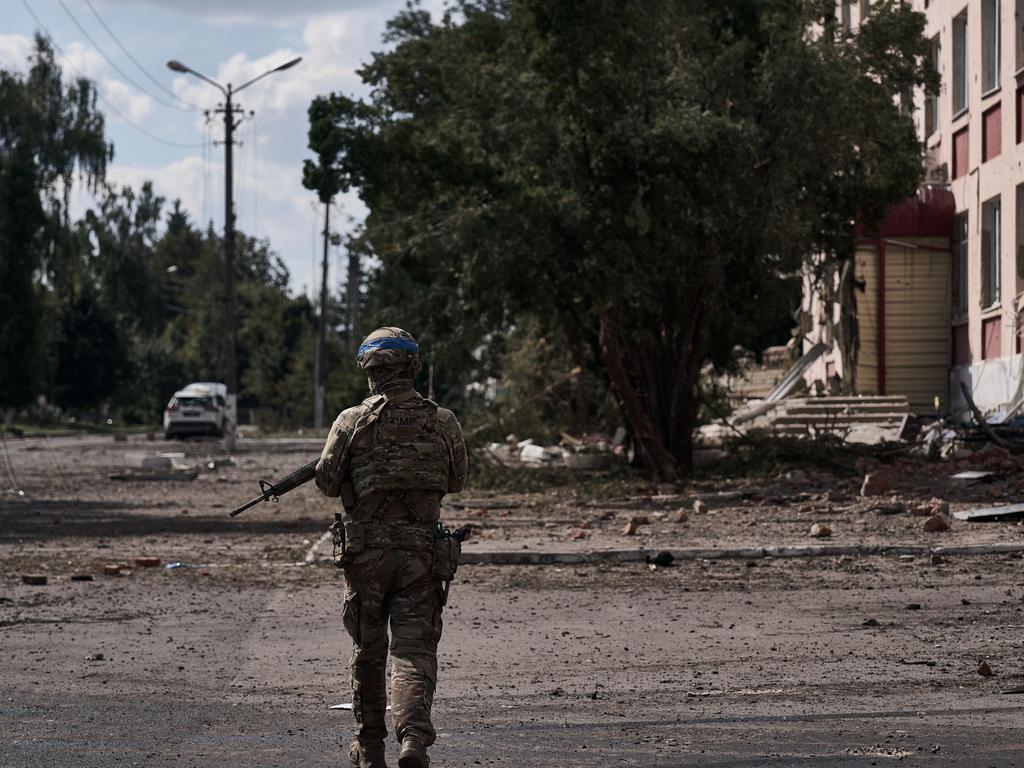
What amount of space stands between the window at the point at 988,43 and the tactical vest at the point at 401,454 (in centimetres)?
2280

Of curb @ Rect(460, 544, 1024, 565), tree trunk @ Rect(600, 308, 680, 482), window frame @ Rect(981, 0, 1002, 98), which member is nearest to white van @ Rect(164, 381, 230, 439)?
tree trunk @ Rect(600, 308, 680, 482)

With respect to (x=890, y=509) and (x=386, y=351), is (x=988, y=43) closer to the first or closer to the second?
(x=890, y=509)

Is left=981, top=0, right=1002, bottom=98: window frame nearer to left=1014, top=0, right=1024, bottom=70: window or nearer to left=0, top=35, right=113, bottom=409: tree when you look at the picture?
left=1014, top=0, right=1024, bottom=70: window

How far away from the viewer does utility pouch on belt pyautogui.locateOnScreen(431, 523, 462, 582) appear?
6340mm

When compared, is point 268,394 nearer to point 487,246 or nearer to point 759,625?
point 487,246

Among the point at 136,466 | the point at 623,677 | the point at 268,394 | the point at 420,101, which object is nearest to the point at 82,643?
the point at 623,677

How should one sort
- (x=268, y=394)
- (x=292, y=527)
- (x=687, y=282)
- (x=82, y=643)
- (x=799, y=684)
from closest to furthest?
(x=799, y=684)
(x=82, y=643)
(x=292, y=527)
(x=687, y=282)
(x=268, y=394)

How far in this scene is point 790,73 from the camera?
22766 millimetres

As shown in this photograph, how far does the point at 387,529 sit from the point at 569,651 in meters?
3.73

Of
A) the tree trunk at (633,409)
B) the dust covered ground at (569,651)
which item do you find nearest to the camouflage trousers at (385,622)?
the dust covered ground at (569,651)

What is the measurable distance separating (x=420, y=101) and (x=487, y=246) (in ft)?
18.3

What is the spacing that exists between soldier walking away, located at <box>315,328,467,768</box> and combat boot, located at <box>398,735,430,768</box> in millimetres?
356

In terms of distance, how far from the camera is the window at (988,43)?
27.3m

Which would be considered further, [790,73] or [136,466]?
[136,466]
